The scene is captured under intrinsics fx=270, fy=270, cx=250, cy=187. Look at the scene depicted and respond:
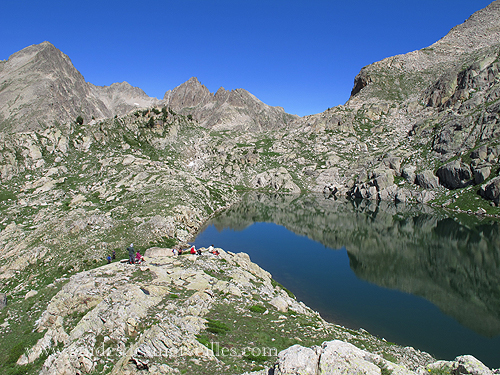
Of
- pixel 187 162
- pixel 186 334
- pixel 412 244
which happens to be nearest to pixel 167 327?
pixel 186 334

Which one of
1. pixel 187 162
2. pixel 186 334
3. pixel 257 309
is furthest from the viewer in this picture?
pixel 187 162

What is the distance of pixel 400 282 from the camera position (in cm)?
4203

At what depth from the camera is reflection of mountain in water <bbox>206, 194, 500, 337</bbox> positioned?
36938 mm

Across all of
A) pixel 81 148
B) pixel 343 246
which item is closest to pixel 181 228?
pixel 343 246

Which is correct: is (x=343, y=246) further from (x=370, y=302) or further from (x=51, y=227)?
(x=51, y=227)

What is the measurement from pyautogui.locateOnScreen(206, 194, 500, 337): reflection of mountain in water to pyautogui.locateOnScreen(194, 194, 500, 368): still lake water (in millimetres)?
175

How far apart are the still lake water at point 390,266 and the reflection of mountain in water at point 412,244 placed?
0.17 meters

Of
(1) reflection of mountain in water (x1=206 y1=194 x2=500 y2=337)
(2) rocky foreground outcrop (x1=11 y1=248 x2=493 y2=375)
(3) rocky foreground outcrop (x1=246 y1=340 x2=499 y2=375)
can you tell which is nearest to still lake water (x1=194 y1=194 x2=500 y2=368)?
(1) reflection of mountain in water (x1=206 y1=194 x2=500 y2=337)

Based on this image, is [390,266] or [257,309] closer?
[257,309]

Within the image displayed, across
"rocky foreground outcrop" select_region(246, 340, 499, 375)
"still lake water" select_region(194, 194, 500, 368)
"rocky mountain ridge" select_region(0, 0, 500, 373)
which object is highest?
"rocky mountain ridge" select_region(0, 0, 500, 373)

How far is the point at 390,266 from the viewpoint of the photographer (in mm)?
47969

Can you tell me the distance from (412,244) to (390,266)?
1554cm

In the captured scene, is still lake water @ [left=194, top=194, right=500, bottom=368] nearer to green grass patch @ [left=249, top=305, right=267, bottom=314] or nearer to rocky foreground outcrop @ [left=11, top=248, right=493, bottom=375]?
rocky foreground outcrop @ [left=11, top=248, right=493, bottom=375]

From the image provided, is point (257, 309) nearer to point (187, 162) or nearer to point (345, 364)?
point (345, 364)
